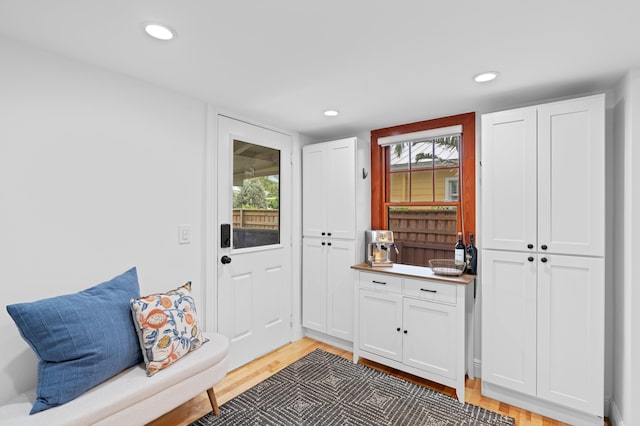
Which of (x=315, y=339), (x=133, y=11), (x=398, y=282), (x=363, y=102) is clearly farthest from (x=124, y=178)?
(x=315, y=339)

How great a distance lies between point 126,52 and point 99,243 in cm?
115

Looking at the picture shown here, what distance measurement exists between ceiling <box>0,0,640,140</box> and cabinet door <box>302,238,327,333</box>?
61.7 inches

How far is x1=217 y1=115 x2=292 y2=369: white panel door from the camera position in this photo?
108 inches

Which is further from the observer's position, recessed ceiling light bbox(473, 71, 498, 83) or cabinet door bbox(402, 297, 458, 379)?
cabinet door bbox(402, 297, 458, 379)

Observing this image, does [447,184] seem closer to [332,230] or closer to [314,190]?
[332,230]

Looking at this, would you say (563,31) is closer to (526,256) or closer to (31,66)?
(526,256)

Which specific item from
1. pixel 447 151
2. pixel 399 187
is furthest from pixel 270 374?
pixel 447 151

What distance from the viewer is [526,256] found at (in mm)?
2248

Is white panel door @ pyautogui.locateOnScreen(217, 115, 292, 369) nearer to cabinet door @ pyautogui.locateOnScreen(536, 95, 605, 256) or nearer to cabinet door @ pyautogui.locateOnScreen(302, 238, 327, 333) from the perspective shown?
cabinet door @ pyautogui.locateOnScreen(302, 238, 327, 333)

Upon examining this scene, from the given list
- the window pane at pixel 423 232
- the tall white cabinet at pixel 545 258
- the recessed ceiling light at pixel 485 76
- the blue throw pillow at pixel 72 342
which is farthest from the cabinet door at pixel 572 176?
the blue throw pillow at pixel 72 342

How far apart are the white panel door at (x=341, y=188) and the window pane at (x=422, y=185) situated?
1.97 ft

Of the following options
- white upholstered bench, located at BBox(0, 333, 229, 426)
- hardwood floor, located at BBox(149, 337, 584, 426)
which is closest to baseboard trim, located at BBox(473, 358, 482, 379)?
hardwood floor, located at BBox(149, 337, 584, 426)

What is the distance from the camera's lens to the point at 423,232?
10.2 feet

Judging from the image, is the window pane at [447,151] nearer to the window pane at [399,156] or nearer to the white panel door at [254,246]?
the window pane at [399,156]
